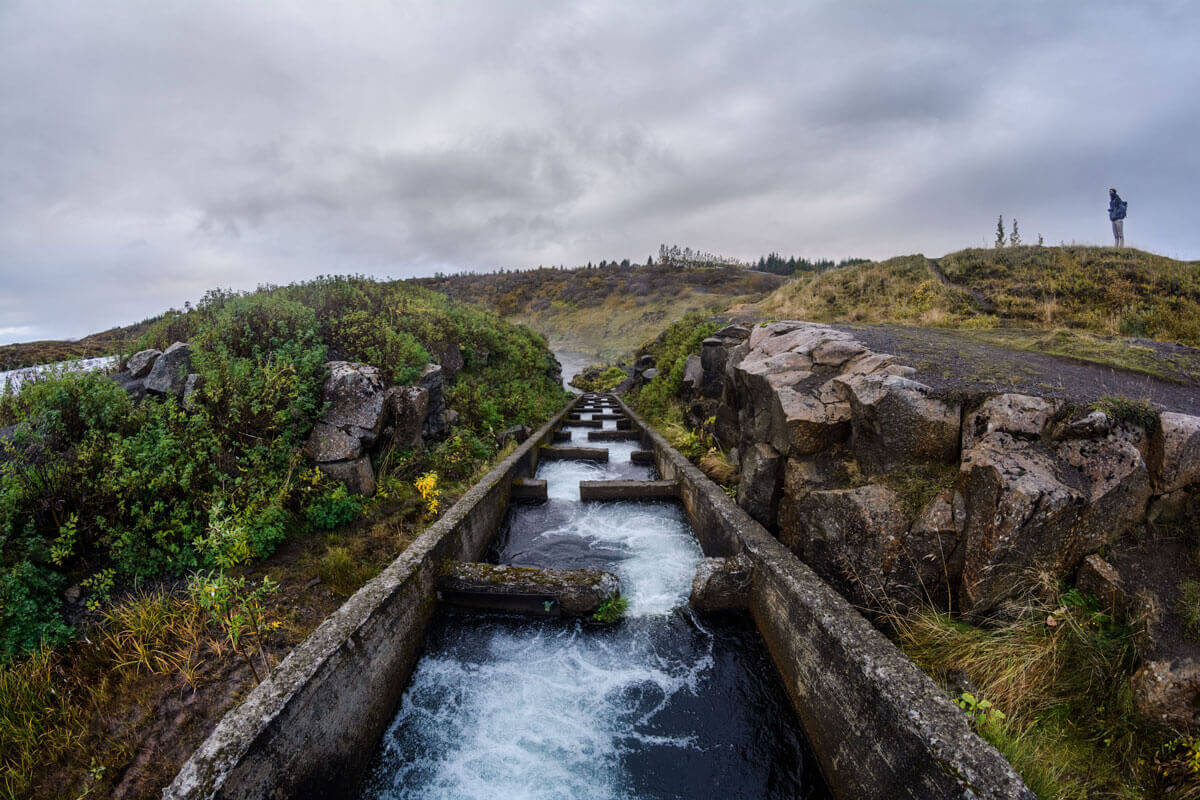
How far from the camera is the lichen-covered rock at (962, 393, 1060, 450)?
11.0 ft

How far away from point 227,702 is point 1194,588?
19.7 feet

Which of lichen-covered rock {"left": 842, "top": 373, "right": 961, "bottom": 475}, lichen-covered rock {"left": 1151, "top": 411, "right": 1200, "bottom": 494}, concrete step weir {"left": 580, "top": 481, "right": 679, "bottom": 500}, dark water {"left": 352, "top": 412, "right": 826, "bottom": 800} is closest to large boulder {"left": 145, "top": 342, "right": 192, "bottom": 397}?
dark water {"left": 352, "top": 412, "right": 826, "bottom": 800}

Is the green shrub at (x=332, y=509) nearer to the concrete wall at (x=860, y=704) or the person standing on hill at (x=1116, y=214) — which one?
the concrete wall at (x=860, y=704)

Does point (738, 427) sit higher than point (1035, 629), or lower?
higher

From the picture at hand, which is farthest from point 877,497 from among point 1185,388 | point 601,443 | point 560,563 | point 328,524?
point 601,443

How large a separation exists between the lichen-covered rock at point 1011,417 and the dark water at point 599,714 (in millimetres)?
2779

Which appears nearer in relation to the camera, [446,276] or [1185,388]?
[1185,388]

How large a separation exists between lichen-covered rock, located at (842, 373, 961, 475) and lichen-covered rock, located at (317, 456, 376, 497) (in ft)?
19.4

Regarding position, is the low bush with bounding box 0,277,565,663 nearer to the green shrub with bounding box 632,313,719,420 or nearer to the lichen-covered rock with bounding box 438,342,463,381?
the lichen-covered rock with bounding box 438,342,463,381

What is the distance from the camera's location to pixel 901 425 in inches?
157

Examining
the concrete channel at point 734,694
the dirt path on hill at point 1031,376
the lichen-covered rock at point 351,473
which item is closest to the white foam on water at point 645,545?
the concrete channel at point 734,694

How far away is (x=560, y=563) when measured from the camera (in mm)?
6016

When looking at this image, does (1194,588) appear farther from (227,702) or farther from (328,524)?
(328,524)

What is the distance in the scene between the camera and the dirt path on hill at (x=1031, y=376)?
3785mm
